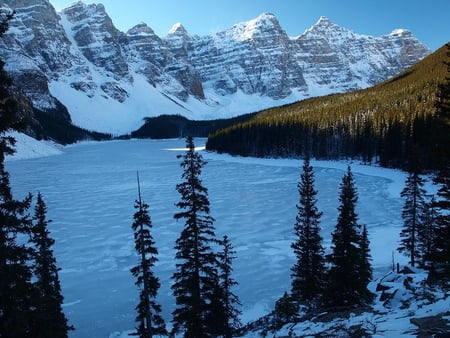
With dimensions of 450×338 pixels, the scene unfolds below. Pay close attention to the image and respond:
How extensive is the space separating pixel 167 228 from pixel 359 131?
248ft

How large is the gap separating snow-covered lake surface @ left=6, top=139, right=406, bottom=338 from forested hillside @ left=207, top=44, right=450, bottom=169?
9251mm

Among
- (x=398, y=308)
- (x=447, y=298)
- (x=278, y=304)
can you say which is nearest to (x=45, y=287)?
(x=278, y=304)

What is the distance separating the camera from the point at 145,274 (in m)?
14.2

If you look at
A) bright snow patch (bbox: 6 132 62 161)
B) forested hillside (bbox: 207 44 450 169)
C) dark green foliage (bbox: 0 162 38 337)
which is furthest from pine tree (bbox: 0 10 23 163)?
bright snow patch (bbox: 6 132 62 161)

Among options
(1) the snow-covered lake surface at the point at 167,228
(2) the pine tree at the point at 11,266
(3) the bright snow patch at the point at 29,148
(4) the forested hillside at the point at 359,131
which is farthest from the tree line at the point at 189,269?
(3) the bright snow patch at the point at 29,148

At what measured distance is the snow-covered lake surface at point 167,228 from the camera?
77.3ft

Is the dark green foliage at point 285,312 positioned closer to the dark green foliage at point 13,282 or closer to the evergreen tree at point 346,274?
the evergreen tree at point 346,274

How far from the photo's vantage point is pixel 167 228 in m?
39.1

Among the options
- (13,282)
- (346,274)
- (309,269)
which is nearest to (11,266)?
(13,282)

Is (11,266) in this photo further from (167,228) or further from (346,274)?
(167,228)

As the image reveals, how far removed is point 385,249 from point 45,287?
25.4 metres

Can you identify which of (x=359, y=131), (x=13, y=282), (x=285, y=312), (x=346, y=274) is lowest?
(x=285, y=312)

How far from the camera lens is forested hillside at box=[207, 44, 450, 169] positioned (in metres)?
81.2

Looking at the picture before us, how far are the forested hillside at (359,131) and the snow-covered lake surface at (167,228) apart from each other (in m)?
9.25
